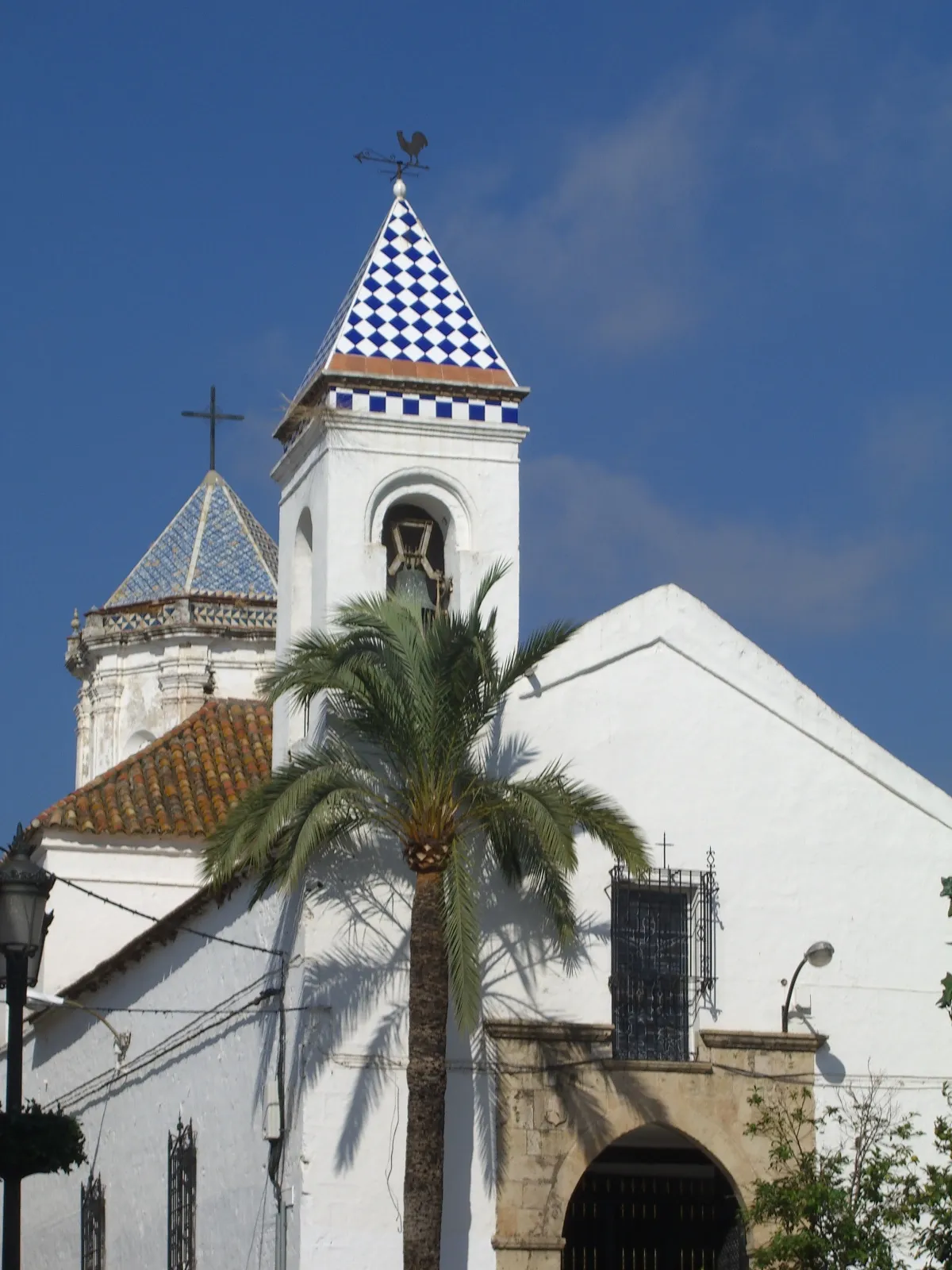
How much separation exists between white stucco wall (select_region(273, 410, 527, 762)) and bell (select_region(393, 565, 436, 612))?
30 cm

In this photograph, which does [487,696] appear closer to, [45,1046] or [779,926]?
[779,926]

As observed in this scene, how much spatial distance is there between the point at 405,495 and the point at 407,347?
4.91ft

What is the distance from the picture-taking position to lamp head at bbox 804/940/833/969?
2080 cm

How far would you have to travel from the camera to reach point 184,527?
3966 centimetres

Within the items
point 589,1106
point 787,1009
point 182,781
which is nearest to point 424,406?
point 787,1009

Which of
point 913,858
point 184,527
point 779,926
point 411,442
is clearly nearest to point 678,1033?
point 779,926

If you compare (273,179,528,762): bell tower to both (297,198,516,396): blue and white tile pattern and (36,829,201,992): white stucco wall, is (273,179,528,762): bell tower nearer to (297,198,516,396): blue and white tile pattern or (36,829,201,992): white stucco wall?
(297,198,516,396): blue and white tile pattern

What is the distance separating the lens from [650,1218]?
21.7 meters

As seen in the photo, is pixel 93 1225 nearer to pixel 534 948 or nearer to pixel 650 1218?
pixel 650 1218

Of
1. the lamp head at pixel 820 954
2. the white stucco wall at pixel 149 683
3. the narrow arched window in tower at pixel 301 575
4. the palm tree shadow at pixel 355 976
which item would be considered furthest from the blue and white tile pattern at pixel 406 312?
the white stucco wall at pixel 149 683

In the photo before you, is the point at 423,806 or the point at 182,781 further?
the point at 182,781

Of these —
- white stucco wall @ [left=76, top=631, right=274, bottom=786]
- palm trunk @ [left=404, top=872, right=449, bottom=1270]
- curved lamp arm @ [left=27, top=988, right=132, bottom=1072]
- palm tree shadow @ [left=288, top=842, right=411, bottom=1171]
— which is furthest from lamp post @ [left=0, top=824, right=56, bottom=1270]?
white stucco wall @ [left=76, top=631, right=274, bottom=786]

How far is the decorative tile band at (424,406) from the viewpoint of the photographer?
21.5 metres

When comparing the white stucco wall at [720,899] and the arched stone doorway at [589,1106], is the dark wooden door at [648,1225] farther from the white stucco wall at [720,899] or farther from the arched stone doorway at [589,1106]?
the white stucco wall at [720,899]
